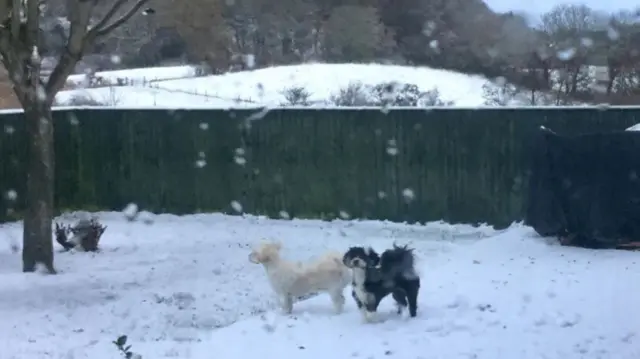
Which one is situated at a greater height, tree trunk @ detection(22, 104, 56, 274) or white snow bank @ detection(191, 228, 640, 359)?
tree trunk @ detection(22, 104, 56, 274)

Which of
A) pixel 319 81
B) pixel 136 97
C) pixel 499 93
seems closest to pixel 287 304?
pixel 499 93

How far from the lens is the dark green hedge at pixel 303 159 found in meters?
16.1

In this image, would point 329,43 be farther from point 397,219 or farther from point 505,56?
point 397,219

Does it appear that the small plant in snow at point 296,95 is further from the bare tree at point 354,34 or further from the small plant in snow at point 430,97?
the bare tree at point 354,34

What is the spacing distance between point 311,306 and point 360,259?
150cm

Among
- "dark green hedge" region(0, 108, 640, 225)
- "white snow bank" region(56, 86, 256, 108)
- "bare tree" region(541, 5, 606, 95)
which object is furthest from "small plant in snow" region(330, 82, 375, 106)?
"dark green hedge" region(0, 108, 640, 225)

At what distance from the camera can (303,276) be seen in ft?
28.9

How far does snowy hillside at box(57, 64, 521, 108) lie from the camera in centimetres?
2377

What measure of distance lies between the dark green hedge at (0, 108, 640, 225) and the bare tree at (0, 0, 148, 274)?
5.78 meters

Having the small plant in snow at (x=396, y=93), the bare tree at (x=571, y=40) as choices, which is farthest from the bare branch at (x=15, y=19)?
the small plant in snow at (x=396, y=93)

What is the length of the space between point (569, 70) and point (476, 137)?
5.01 m

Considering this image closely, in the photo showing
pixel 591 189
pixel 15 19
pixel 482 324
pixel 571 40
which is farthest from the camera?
pixel 571 40

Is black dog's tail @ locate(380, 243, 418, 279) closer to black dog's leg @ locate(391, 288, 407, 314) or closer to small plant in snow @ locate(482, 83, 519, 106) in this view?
black dog's leg @ locate(391, 288, 407, 314)

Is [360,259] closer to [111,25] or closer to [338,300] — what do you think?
[338,300]
